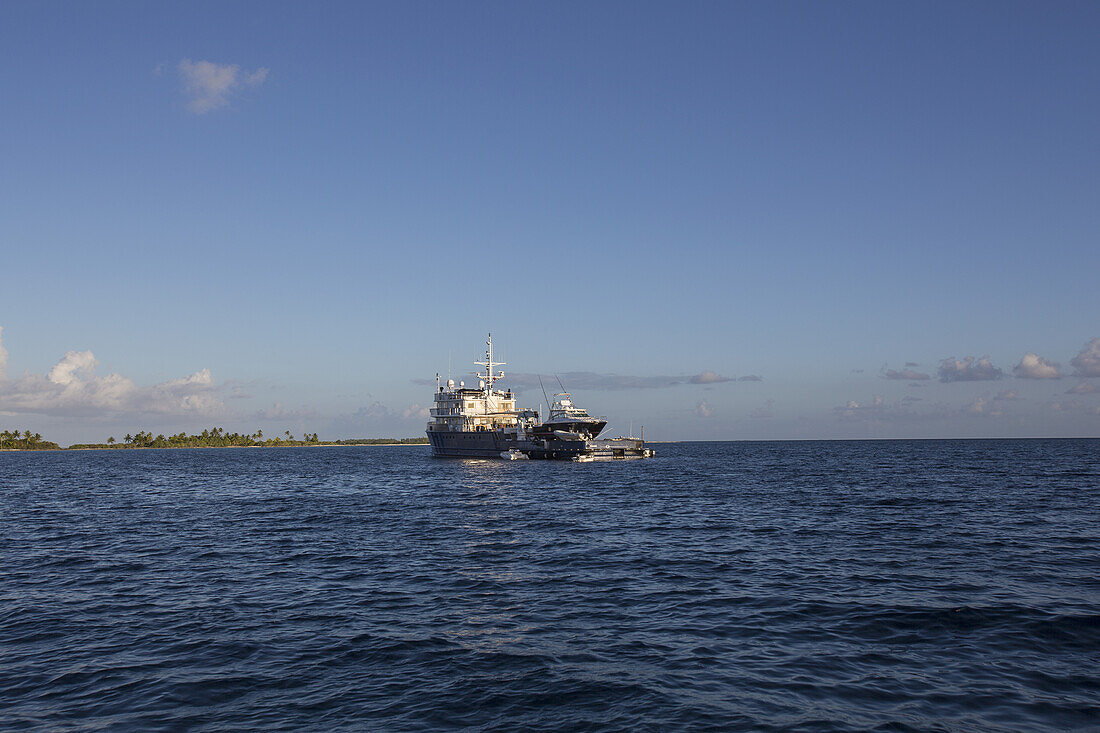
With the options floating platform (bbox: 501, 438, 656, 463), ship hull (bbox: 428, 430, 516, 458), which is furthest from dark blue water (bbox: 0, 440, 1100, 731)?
ship hull (bbox: 428, 430, 516, 458)

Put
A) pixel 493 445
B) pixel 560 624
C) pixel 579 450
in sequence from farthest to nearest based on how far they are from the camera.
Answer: pixel 493 445 < pixel 579 450 < pixel 560 624

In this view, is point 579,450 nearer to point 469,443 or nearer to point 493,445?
point 493,445

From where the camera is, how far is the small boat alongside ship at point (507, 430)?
11806cm

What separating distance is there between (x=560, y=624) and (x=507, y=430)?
352 ft

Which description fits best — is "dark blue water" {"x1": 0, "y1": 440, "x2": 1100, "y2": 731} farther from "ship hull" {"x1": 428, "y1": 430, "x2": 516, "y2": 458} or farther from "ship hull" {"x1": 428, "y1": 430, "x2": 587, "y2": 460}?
"ship hull" {"x1": 428, "y1": 430, "x2": 516, "y2": 458}

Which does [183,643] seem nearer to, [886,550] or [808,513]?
[886,550]

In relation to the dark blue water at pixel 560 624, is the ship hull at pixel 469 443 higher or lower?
higher

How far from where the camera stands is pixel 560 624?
61.8 ft

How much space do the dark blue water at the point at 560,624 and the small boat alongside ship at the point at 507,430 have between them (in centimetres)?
7601

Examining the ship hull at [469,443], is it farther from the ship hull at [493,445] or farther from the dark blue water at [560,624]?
the dark blue water at [560,624]

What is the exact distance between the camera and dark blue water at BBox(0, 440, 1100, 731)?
13.0 meters

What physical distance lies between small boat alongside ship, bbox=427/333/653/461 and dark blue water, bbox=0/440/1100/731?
76.0 meters

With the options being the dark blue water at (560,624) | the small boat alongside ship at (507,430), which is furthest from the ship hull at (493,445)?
the dark blue water at (560,624)

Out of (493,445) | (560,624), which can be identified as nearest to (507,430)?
(493,445)
